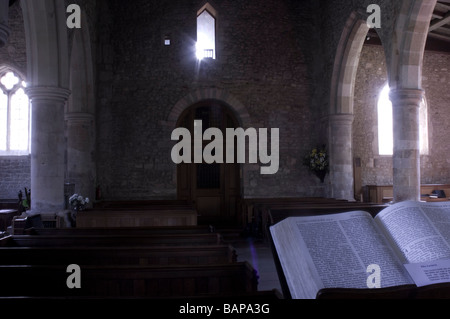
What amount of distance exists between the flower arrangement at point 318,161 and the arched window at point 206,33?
388 centimetres

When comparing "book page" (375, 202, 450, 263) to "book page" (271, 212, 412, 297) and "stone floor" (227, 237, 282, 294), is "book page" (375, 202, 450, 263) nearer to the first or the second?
"book page" (271, 212, 412, 297)

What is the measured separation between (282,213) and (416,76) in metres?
6.04

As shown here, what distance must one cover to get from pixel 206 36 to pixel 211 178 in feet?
13.9

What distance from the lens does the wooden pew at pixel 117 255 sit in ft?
9.64

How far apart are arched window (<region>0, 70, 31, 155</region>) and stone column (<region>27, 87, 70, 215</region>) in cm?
502

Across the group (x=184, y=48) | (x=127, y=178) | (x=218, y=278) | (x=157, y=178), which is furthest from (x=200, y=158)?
(x=218, y=278)

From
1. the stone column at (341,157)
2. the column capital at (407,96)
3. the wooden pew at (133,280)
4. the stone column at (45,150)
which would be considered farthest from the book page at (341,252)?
the stone column at (341,157)

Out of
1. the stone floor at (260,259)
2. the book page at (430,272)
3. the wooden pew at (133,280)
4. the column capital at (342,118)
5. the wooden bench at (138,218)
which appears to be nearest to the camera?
the book page at (430,272)

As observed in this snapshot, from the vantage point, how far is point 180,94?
406 inches

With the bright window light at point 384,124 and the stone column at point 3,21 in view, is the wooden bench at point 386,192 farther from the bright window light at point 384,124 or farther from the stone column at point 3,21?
the stone column at point 3,21

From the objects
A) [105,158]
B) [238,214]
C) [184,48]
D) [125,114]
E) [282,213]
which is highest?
[184,48]

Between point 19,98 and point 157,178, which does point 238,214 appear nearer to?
point 157,178

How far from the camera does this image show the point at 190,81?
10367 mm

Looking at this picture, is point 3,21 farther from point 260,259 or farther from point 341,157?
point 341,157
